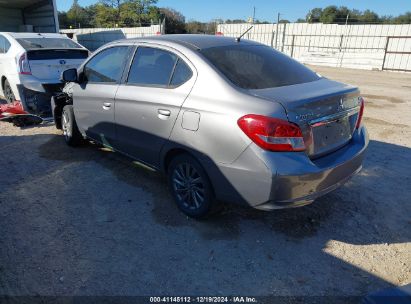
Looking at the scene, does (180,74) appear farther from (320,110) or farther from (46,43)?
(46,43)

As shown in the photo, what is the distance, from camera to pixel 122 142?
4141mm

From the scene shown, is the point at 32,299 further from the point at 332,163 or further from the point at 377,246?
Answer: the point at 377,246

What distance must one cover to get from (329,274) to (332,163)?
3.01 feet

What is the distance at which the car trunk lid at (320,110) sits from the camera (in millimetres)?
2756

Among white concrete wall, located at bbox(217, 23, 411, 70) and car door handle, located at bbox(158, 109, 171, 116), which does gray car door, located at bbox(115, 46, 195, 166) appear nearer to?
car door handle, located at bbox(158, 109, 171, 116)

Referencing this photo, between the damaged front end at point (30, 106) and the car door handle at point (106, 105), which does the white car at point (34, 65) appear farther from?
the car door handle at point (106, 105)

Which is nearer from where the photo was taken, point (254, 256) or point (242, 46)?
point (254, 256)

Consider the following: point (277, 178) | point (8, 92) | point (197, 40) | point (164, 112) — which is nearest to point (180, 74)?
point (164, 112)

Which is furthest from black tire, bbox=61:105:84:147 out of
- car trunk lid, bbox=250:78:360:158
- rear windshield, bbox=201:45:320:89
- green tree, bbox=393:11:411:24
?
green tree, bbox=393:11:411:24

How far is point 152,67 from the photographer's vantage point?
369 centimetres

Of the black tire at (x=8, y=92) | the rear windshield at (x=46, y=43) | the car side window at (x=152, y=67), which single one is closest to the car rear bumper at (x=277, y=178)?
the car side window at (x=152, y=67)

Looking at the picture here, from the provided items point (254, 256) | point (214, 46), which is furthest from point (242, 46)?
point (254, 256)

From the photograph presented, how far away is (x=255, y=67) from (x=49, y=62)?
5180mm

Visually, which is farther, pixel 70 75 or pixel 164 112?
pixel 70 75
